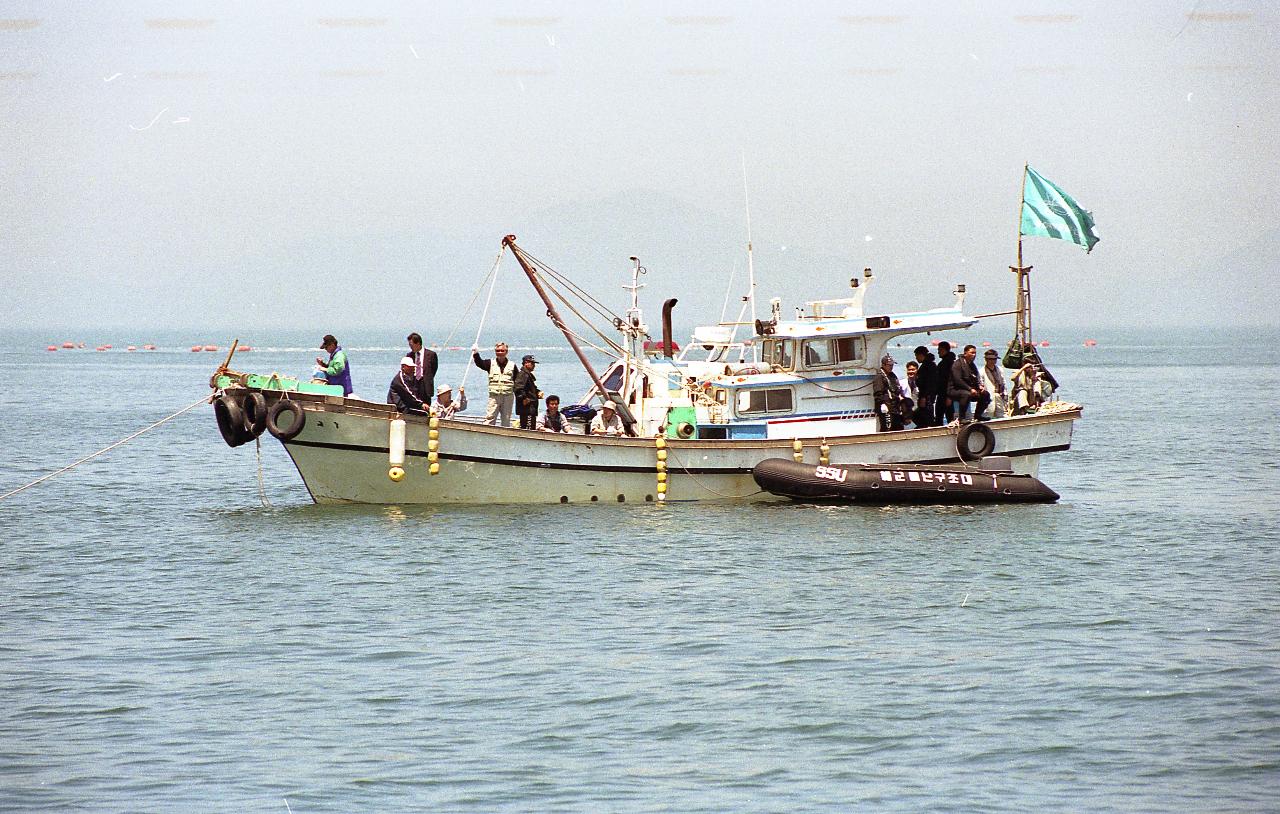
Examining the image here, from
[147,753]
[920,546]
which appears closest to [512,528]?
[920,546]

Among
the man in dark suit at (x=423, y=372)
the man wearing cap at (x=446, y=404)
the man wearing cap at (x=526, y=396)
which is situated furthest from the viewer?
the man wearing cap at (x=526, y=396)

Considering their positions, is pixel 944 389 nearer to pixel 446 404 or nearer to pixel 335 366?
pixel 446 404

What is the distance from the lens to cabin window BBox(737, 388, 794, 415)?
27219 millimetres

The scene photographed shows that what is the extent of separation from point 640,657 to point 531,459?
9.18 meters

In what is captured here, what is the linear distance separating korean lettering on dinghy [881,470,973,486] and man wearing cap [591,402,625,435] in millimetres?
4643

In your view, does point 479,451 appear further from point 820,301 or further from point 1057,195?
point 1057,195

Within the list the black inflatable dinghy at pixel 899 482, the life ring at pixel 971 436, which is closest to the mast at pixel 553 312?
the black inflatable dinghy at pixel 899 482

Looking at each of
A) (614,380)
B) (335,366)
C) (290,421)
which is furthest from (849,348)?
(290,421)

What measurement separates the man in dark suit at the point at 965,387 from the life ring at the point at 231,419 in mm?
11909

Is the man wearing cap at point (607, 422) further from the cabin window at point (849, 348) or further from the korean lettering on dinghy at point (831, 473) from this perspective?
the cabin window at point (849, 348)

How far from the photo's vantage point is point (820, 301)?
27.6 meters

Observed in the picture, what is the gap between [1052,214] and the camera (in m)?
29.2

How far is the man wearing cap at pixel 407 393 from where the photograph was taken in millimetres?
25734

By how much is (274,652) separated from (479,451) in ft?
29.0
